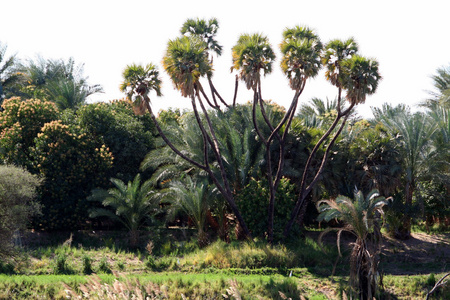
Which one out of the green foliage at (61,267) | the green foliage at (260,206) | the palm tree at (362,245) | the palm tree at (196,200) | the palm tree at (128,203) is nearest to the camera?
the palm tree at (362,245)

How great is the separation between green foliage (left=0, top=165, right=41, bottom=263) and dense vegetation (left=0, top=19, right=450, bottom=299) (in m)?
0.05

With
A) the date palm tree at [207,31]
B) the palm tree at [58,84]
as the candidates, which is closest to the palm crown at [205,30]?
the date palm tree at [207,31]

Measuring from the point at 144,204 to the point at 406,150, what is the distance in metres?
11.7

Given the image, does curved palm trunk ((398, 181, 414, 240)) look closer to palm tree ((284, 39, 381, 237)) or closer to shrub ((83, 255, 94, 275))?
palm tree ((284, 39, 381, 237))

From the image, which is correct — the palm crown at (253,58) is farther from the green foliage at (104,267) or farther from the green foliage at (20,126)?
the green foliage at (20,126)

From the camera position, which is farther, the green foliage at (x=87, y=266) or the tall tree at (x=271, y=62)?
the tall tree at (x=271, y=62)

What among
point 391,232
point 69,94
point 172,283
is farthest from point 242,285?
point 69,94

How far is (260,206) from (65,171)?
8890mm

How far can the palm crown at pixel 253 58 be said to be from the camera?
19.2m

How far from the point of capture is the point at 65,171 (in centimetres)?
2231

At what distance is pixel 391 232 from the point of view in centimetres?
2200

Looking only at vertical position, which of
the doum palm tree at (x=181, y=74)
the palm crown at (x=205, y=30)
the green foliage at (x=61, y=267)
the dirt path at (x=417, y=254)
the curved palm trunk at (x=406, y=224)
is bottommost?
the green foliage at (x=61, y=267)

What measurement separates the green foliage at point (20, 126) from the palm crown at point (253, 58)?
10052mm

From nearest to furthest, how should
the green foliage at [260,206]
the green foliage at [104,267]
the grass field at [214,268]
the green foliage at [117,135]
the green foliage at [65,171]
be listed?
the grass field at [214,268], the green foliage at [104,267], the green foliage at [260,206], the green foliage at [65,171], the green foliage at [117,135]
